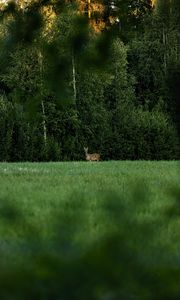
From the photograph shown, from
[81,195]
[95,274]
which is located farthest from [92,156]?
[95,274]

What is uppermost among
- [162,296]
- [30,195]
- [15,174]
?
[162,296]

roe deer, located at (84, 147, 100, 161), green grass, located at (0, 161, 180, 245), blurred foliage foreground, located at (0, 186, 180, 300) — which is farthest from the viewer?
roe deer, located at (84, 147, 100, 161)

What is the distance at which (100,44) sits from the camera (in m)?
2.07

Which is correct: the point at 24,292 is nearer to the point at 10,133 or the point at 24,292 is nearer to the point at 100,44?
the point at 100,44

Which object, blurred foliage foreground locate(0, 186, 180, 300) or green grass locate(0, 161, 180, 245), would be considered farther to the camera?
green grass locate(0, 161, 180, 245)

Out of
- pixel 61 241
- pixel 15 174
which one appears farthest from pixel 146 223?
pixel 15 174

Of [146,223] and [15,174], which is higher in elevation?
[146,223]

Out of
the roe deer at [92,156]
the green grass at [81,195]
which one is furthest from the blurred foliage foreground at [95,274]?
the roe deer at [92,156]

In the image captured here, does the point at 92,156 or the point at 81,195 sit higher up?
the point at 81,195

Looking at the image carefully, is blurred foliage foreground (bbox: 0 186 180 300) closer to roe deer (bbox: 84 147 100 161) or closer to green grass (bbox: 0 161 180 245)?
green grass (bbox: 0 161 180 245)

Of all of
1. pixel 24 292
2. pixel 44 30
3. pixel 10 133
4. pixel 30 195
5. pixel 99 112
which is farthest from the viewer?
pixel 99 112

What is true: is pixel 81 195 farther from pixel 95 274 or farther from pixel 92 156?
pixel 92 156

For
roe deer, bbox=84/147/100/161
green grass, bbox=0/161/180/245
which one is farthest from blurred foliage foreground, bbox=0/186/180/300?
roe deer, bbox=84/147/100/161

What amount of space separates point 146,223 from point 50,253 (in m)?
0.30
